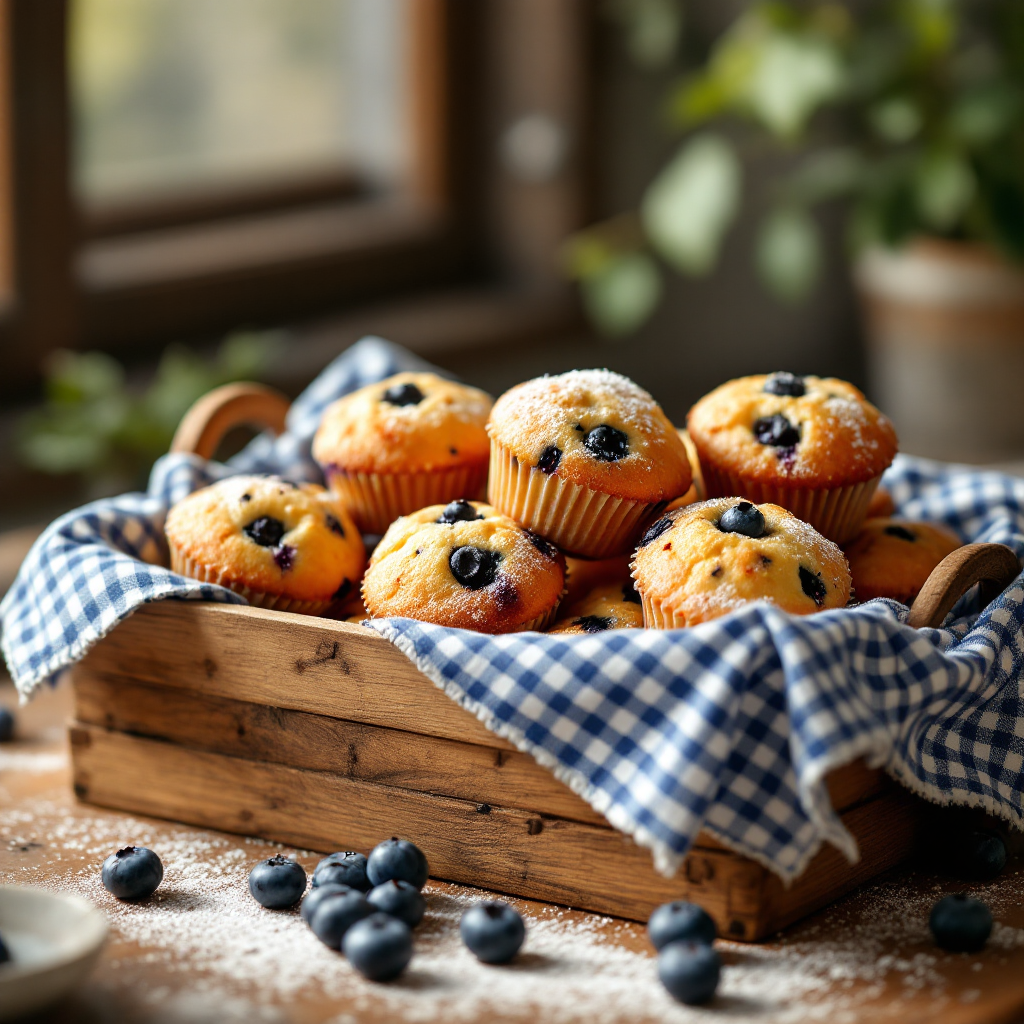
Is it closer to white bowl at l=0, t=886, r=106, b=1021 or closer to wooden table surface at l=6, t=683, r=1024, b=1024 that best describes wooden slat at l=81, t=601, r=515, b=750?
wooden table surface at l=6, t=683, r=1024, b=1024

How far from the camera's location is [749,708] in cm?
107

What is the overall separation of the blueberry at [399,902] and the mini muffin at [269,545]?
0.33 metres

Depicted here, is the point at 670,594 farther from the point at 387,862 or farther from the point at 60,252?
the point at 60,252

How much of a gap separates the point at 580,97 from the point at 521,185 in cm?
27

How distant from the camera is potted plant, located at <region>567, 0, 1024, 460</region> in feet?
9.38

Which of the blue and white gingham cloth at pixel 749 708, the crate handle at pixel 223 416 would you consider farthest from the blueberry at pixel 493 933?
the crate handle at pixel 223 416

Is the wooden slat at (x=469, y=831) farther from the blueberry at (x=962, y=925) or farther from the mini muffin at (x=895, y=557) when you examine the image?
the mini muffin at (x=895, y=557)

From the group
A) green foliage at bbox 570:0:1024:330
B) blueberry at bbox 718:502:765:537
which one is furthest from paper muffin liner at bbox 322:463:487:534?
green foliage at bbox 570:0:1024:330

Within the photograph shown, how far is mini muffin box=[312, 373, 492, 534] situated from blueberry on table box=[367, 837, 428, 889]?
40cm

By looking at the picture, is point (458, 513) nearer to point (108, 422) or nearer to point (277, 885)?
point (277, 885)

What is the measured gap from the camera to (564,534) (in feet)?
4.38

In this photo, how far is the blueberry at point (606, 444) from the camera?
1.31m

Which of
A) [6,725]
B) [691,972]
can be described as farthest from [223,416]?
[691,972]

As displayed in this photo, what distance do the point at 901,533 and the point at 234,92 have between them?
2.15 meters
